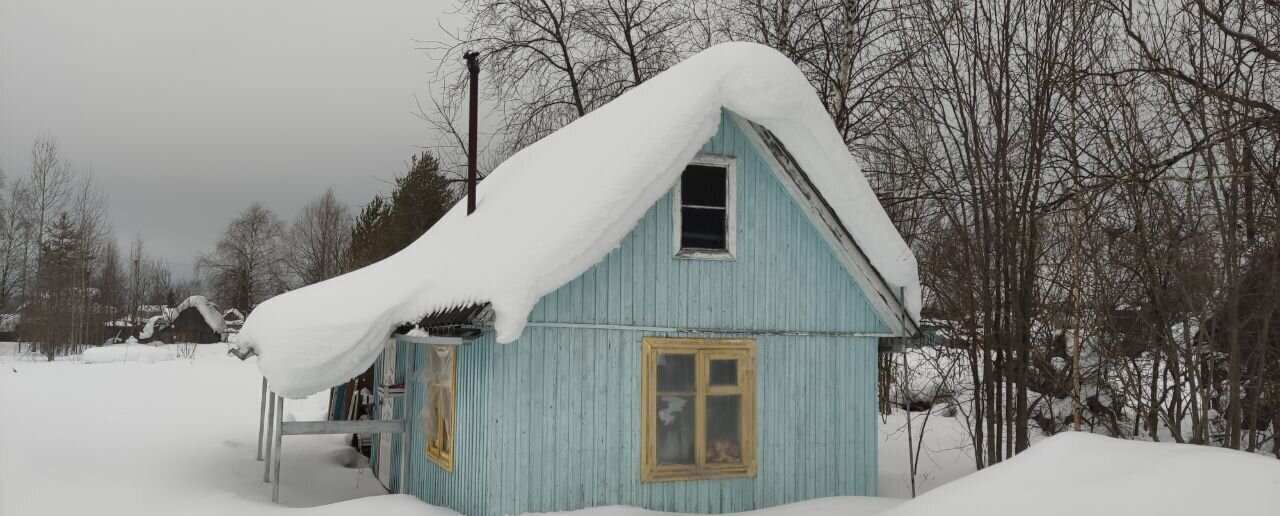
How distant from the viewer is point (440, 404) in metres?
10.4

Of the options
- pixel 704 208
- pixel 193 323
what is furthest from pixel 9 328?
pixel 704 208

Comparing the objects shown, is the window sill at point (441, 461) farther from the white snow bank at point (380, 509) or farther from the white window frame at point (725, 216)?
the white window frame at point (725, 216)

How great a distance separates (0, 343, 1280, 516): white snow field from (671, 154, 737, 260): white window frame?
106 inches

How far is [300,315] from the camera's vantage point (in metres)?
10.2

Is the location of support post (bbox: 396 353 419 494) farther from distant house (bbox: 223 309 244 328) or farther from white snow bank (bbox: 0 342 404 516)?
distant house (bbox: 223 309 244 328)

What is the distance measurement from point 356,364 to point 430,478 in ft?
6.97

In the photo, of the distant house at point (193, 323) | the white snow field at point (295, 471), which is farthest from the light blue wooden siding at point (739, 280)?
the distant house at point (193, 323)

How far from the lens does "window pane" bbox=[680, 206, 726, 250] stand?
32.2 feet

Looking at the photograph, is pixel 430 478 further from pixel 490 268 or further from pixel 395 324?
pixel 490 268

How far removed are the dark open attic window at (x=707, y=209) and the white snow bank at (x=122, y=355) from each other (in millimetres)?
32710

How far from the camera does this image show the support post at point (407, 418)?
1065 cm

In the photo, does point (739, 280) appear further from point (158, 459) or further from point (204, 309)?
point (204, 309)

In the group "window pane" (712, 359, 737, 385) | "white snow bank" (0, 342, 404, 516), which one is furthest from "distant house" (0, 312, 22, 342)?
"window pane" (712, 359, 737, 385)

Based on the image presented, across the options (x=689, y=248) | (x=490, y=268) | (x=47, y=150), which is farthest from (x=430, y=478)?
(x=47, y=150)
